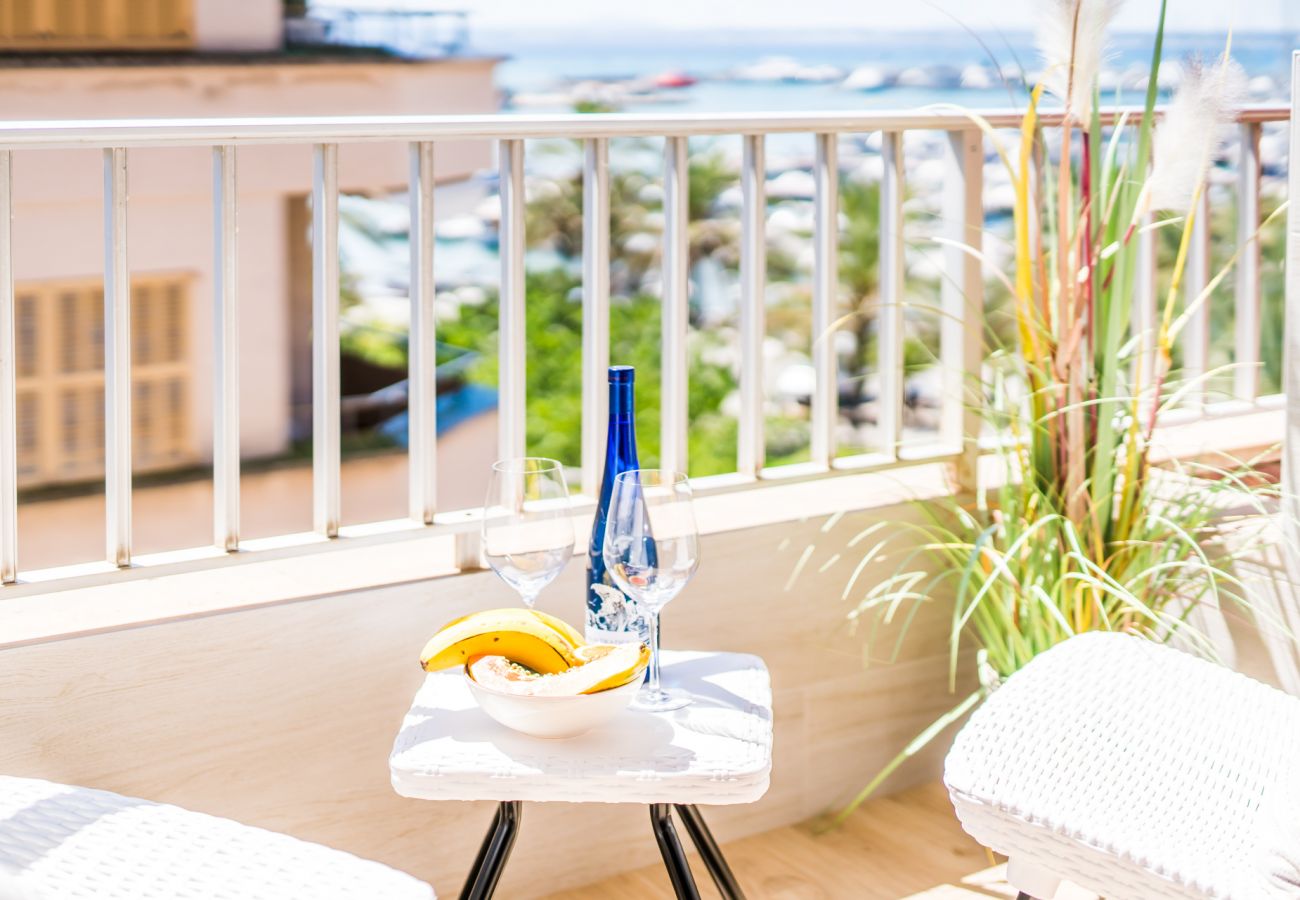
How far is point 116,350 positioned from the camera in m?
1.61

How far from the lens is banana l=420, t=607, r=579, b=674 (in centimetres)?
142

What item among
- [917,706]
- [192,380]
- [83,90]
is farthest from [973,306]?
[83,90]

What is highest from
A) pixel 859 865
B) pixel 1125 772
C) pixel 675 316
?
pixel 675 316

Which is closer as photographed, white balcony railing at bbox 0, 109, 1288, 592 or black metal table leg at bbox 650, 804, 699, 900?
black metal table leg at bbox 650, 804, 699, 900

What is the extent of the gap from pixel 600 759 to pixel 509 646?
17 centimetres

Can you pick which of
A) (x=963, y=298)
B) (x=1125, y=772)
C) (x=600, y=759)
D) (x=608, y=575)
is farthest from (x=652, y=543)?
(x=963, y=298)

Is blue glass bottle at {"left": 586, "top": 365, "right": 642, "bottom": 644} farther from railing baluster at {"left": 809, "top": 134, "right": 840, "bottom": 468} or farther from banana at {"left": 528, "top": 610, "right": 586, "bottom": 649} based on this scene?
railing baluster at {"left": 809, "top": 134, "right": 840, "bottom": 468}

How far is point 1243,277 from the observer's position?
8.52 ft

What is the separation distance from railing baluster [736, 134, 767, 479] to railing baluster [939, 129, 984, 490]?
303 mm

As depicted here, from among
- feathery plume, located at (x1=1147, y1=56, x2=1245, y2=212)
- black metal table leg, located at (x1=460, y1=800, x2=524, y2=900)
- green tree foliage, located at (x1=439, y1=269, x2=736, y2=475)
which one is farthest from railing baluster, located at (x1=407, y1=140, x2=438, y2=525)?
green tree foliage, located at (x1=439, y1=269, x2=736, y2=475)

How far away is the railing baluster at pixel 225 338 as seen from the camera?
5.42ft

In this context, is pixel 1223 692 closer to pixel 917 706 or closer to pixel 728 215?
pixel 917 706

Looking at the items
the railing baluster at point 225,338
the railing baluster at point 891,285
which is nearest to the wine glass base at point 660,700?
the railing baluster at point 225,338

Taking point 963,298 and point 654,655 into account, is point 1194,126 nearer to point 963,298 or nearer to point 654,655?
point 963,298
